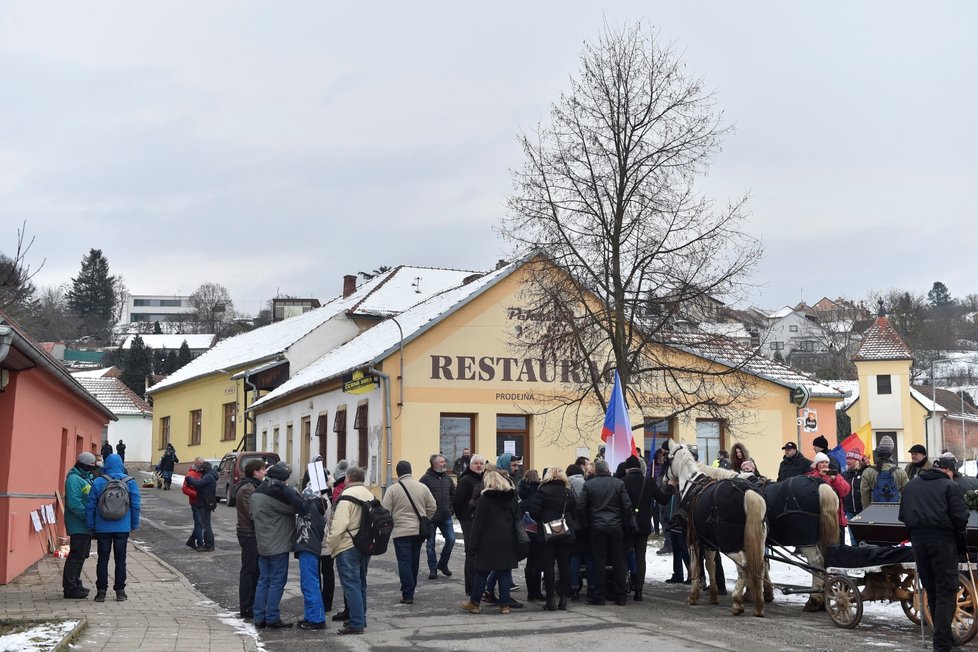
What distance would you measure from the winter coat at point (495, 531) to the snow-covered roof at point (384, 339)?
516 inches

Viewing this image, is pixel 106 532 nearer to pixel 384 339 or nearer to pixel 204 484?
pixel 204 484

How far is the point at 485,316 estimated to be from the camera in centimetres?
3020

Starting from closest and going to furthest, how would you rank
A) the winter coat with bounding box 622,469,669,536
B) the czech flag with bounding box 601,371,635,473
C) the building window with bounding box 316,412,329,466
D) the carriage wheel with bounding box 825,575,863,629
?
the carriage wheel with bounding box 825,575,863,629 → the winter coat with bounding box 622,469,669,536 → the czech flag with bounding box 601,371,635,473 → the building window with bounding box 316,412,329,466

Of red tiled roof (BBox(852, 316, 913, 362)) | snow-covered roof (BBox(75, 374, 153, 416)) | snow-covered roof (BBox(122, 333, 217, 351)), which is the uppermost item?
snow-covered roof (BBox(122, 333, 217, 351))

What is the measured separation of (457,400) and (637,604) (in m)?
16.5

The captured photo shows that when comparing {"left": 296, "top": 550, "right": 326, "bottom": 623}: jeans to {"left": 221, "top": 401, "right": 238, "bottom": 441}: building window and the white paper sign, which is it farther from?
{"left": 221, "top": 401, "right": 238, "bottom": 441}: building window

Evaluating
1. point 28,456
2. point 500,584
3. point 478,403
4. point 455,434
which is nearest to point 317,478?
point 500,584

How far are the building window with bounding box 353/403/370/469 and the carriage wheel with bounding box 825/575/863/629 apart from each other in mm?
19459

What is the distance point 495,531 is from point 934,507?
4.86 meters

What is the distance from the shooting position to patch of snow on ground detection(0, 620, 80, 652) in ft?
29.3

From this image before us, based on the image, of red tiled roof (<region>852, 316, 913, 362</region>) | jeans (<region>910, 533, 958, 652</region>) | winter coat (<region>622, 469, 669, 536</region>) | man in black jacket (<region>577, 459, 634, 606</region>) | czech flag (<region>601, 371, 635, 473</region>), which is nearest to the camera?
jeans (<region>910, 533, 958, 652</region>)

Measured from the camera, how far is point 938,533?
966 centimetres

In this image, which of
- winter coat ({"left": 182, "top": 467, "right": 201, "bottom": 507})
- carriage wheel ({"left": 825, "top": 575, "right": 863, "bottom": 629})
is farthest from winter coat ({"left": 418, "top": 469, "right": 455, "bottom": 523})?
carriage wheel ({"left": 825, "top": 575, "right": 863, "bottom": 629})

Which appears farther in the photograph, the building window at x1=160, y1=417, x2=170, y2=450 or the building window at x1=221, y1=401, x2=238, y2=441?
the building window at x1=160, y1=417, x2=170, y2=450
